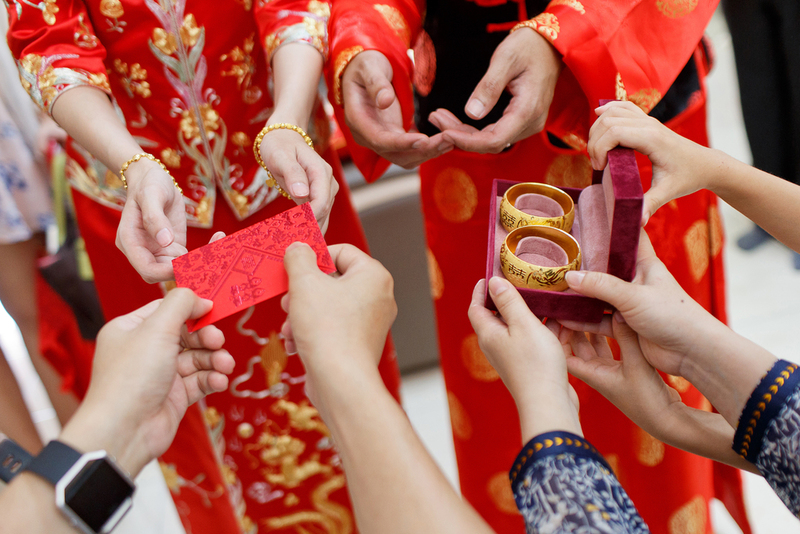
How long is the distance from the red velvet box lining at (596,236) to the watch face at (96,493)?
458mm

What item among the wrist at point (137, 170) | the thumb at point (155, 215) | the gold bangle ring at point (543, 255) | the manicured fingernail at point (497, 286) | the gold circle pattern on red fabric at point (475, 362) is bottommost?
the gold circle pattern on red fabric at point (475, 362)

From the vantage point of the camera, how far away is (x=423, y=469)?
1.81 ft

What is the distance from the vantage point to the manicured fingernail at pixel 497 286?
67 cm

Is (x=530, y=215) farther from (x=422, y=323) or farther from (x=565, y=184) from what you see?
(x=422, y=323)

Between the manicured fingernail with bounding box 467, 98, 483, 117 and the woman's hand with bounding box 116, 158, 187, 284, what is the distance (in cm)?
44

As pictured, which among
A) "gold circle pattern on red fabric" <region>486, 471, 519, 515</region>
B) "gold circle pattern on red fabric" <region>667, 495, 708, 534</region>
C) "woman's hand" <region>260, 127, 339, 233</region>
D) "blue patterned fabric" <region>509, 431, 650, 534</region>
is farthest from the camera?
"gold circle pattern on red fabric" <region>486, 471, 519, 515</region>

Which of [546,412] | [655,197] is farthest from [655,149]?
[546,412]

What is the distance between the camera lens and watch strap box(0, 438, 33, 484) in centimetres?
67

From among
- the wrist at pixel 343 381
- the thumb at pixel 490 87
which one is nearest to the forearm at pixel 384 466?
the wrist at pixel 343 381

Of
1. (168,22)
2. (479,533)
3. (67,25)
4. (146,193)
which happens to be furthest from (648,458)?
(67,25)

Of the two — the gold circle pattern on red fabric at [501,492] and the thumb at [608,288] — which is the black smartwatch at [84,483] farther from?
the gold circle pattern on red fabric at [501,492]

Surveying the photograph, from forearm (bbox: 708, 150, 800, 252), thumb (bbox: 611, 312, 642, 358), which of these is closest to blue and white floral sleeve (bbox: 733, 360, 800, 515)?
thumb (bbox: 611, 312, 642, 358)

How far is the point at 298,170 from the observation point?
0.82 meters

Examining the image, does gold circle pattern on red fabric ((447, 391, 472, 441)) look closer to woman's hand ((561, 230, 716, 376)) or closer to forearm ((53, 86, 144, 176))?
woman's hand ((561, 230, 716, 376))
